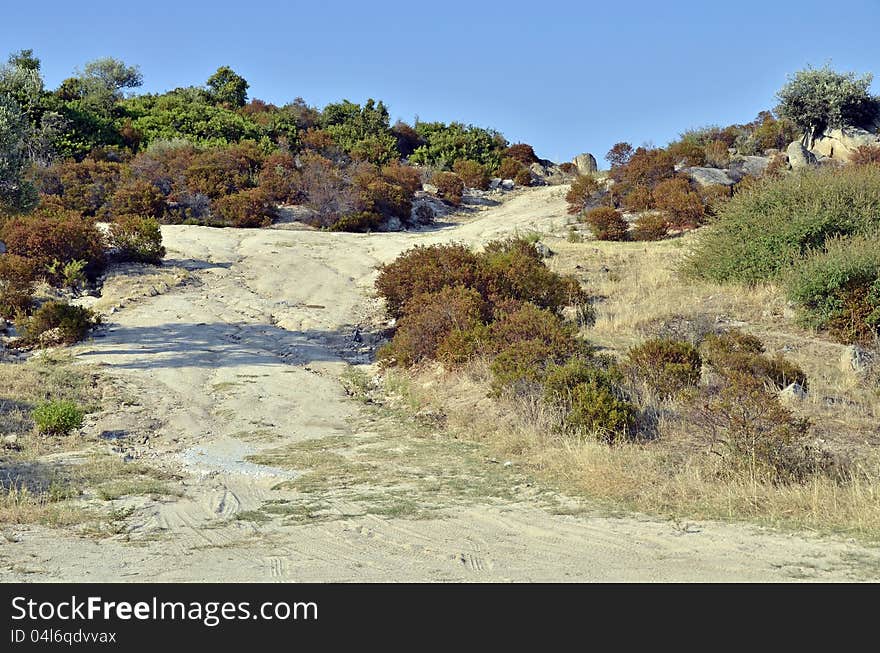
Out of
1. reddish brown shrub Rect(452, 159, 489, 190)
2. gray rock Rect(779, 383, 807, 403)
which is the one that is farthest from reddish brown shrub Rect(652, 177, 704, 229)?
gray rock Rect(779, 383, 807, 403)

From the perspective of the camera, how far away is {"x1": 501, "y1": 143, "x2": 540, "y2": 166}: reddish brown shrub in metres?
48.7

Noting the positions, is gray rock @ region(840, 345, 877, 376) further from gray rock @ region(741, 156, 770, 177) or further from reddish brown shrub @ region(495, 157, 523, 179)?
reddish brown shrub @ region(495, 157, 523, 179)

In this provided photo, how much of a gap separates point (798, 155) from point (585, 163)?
45.4 feet

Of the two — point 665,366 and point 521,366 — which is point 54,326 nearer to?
point 521,366

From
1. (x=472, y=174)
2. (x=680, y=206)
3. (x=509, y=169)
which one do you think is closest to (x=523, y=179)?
(x=509, y=169)

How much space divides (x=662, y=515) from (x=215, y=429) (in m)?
7.05

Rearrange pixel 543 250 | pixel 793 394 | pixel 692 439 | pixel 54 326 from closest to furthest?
1. pixel 692 439
2. pixel 793 394
3. pixel 54 326
4. pixel 543 250

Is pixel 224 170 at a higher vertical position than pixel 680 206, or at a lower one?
higher

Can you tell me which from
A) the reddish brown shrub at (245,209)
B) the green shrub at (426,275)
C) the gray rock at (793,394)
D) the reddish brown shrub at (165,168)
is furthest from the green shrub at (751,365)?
the reddish brown shrub at (165,168)

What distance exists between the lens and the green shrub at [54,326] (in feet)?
54.3

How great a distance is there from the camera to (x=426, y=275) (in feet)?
60.3

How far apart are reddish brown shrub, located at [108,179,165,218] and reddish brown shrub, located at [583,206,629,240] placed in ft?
50.2

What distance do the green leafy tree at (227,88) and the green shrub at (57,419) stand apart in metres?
41.5
